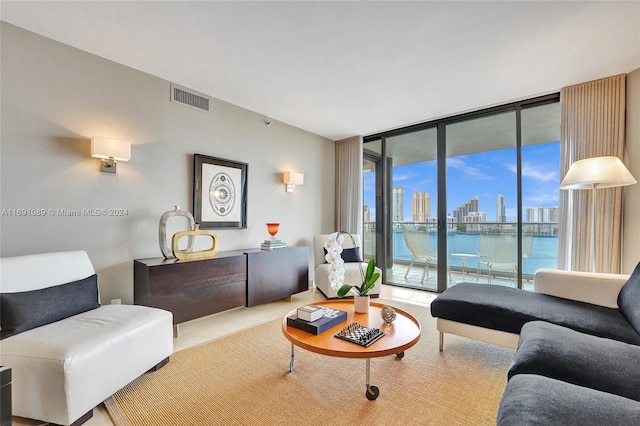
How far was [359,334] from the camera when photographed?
5.70 ft

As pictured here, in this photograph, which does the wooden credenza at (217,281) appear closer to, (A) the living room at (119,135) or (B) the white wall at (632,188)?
(A) the living room at (119,135)

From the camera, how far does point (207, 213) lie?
10.7 feet

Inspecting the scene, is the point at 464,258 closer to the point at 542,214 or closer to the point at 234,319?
the point at 542,214

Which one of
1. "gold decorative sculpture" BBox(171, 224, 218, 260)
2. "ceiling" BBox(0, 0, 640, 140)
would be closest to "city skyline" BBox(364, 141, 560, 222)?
"ceiling" BBox(0, 0, 640, 140)

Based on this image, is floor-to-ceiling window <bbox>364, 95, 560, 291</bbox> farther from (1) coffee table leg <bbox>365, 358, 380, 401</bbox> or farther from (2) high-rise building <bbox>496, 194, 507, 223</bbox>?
(1) coffee table leg <bbox>365, 358, 380, 401</bbox>

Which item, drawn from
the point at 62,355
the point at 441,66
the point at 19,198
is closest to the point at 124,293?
the point at 19,198

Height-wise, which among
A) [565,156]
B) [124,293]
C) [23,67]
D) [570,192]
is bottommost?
[124,293]

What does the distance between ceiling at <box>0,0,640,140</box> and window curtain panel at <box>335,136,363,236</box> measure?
1564 mm

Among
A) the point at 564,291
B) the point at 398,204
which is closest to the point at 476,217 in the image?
the point at 398,204

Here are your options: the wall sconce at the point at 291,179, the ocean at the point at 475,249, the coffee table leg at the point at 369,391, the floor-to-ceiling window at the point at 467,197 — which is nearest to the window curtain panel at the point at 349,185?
the floor-to-ceiling window at the point at 467,197

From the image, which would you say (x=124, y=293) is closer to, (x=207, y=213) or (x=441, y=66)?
(x=207, y=213)

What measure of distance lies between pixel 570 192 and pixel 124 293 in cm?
458

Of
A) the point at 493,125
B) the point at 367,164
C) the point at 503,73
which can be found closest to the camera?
the point at 503,73

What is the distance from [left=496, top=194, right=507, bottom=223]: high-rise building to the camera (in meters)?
3.64
